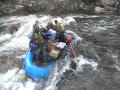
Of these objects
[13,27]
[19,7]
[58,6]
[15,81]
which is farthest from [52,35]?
[19,7]

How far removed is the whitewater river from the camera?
10.0 meters

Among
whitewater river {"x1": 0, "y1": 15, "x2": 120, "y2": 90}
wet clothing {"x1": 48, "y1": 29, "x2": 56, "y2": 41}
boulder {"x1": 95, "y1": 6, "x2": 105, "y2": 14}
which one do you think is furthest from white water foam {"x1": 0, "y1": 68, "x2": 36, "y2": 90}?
boulder {"x1": 95, "y1": 6, "x2": 105, "y2": 14}

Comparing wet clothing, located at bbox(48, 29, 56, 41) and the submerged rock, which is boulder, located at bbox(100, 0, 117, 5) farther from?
wet clothing, located at bbox(48, 29, 56, 41)

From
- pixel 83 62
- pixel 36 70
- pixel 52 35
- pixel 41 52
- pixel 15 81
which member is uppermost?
pixel 52 35

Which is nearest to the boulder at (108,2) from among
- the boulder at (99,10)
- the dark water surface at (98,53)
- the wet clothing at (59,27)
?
the boulder at (99,10)

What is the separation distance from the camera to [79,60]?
11.5 meters

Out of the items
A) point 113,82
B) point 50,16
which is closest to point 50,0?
point 50,16

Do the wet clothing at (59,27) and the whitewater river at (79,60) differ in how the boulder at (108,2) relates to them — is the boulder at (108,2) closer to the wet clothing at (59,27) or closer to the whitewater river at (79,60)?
the whitewater river at (79,60)

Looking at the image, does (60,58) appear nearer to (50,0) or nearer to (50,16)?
(50,16)

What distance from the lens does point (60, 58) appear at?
35.5 feet

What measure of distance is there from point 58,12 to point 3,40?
215 inches

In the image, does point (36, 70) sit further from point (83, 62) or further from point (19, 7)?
point (19, 7)

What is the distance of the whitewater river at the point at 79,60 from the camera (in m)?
10.0

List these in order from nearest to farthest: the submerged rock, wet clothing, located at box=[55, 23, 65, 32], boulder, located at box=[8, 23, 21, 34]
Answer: wet clothing, located at box=[55, 23, 65, 32] → boulder, located at box=[8, 23, 21, 34] → the submerged rock
